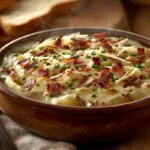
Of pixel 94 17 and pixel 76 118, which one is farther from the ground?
pixel 76 118

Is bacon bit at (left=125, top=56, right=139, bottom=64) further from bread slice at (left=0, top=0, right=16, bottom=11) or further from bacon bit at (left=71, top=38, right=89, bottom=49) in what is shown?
bread slice at (left=0, top=0, right=16, bottom=11)

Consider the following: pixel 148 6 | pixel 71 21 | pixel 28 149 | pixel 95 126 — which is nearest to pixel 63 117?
pixel 95 126

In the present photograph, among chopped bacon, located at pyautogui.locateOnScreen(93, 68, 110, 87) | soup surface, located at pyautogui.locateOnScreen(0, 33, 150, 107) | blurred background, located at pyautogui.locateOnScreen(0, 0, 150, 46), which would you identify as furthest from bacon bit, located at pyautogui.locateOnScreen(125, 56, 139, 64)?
blurred background, located at pyautogui.locateOnScreen(0, 0, 150, 46)

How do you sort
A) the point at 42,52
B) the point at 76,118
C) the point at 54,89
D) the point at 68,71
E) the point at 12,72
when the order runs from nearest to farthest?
the point at 76,118, the point at 54,89, the point at 68,71, the point at 12,72, the point at 42,52

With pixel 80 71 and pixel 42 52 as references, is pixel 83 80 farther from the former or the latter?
pixel 42 52

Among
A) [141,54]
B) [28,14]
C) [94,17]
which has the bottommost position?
[94,17]

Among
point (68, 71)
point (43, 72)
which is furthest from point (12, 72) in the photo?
point (68, 71)

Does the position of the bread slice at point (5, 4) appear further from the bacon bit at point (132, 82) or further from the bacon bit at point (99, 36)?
the bacon bit at point (132, 82)
